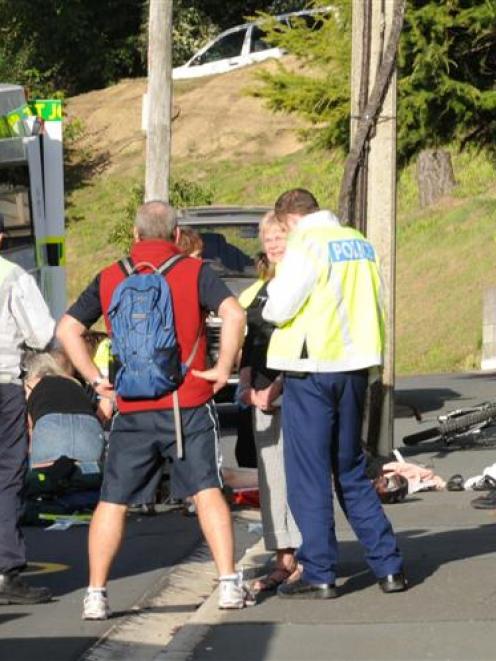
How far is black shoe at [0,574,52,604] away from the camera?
8297 mm

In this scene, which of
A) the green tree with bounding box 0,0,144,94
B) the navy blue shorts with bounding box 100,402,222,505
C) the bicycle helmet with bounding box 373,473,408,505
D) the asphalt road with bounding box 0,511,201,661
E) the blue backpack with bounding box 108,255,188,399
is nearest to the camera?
the asphalt road with bounding box 0,511,201,661

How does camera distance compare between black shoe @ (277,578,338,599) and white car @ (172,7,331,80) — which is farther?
white car @ (172,7,331,80)

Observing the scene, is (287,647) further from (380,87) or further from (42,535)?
(380,87)

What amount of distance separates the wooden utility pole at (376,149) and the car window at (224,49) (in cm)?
3387

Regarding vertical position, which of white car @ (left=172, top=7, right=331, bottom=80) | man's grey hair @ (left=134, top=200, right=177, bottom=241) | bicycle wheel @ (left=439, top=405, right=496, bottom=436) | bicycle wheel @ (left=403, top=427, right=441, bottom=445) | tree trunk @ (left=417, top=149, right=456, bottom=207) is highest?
white car @ (left=172, top=7, right=331, bottom=80)

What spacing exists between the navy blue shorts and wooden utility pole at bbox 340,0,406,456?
5.28 meters

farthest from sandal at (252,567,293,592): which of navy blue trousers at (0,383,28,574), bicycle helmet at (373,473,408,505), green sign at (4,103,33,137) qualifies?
green sign at (4,103,33,137)

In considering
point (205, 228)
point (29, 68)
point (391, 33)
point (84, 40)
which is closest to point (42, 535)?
point (391, 33)

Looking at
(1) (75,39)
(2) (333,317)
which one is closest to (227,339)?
(2) (333,317)

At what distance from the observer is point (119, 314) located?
7785 millimetres

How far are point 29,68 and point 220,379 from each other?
135 ft

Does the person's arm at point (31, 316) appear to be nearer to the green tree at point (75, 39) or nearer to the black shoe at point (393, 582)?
the black shoe at point (393, 582)

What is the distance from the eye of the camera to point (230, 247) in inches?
706

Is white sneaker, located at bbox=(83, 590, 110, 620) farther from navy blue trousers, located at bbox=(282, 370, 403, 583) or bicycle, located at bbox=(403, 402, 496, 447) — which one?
bicycle, located at bbox=(403, 402, 496, 447)
